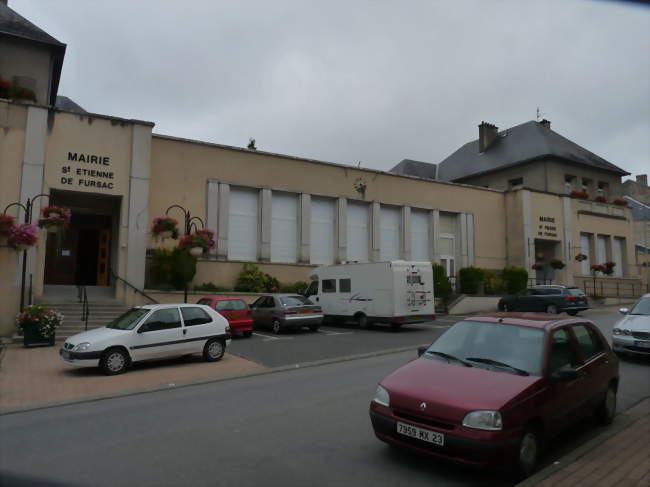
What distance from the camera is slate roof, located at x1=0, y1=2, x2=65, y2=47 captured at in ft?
72.9

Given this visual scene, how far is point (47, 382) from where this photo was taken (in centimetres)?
1013

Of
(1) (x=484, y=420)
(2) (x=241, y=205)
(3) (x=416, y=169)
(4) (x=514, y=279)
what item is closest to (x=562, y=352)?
(1) (x=484, y=420)

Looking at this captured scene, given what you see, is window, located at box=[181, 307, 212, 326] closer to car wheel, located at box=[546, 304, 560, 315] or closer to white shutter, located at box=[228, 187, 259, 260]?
white shutter, located at box=[228, 187, 259, 260]

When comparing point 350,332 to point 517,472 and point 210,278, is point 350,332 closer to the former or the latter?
point 210,278

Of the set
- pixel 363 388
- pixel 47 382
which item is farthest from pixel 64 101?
pixel 363 388

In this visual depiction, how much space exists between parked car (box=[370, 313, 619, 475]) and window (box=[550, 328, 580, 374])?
0.04 ft

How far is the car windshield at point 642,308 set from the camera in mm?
11836

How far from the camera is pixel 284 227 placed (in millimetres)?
25688

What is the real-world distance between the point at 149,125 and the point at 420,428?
19.2 m

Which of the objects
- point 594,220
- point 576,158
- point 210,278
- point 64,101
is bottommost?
point 210,278

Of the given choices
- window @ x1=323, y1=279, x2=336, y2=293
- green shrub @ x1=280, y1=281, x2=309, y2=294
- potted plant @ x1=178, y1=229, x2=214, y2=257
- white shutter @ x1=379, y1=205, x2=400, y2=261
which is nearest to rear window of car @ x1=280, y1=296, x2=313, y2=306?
window @ x1=323, y1=279, x2=336, y2=293

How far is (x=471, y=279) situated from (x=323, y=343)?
1578cm

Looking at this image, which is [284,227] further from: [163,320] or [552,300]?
[163,320]

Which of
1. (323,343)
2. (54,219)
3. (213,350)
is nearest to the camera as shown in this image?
(213,350)
